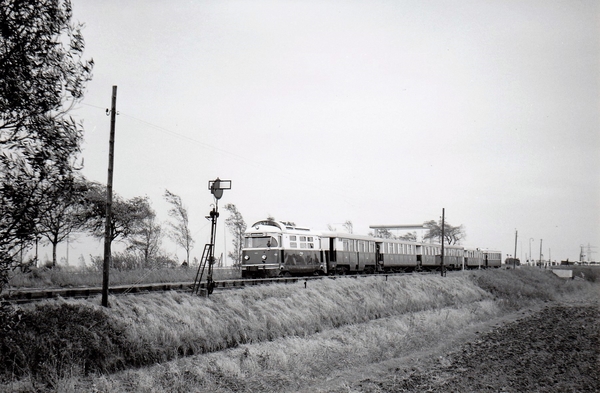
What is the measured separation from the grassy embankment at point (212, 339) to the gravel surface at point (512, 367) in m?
1.76

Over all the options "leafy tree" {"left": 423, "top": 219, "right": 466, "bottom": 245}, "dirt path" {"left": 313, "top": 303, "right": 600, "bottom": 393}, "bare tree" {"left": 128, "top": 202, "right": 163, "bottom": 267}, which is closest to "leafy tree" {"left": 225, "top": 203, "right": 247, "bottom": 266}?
"bare tree" {"left": 128, "top": 202, "right": 163, "bottom": 267}

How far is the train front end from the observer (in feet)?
76.2

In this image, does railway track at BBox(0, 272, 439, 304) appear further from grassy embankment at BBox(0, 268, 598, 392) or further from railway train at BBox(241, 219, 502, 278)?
railway train at BBox(241, 219, 502, 278)

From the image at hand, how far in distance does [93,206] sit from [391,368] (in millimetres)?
23245

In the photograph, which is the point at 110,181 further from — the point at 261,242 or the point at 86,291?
the point at 261,242

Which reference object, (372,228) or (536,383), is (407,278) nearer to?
(536,383)

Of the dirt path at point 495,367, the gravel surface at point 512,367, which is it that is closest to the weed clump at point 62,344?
the dirt path at point 495,367

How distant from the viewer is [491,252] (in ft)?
238

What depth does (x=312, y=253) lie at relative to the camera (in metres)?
26.5

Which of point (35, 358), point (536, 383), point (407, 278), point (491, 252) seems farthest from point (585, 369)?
point (491, 252)

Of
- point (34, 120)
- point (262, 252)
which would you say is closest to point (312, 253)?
point (262, 252)

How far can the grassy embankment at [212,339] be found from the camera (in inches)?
386

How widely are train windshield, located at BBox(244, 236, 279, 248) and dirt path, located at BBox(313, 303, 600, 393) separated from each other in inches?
373

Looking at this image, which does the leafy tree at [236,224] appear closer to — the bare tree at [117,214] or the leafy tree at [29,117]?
the bare tree at [117,214]
